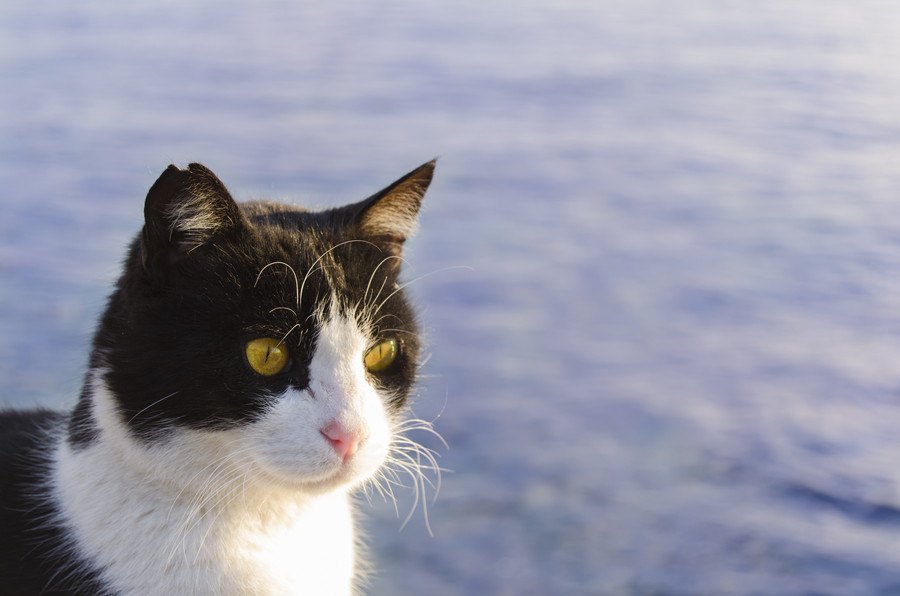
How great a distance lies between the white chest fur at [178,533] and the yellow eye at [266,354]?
267 millimetres

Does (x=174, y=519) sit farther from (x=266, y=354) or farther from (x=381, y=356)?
(x=381, y=356)

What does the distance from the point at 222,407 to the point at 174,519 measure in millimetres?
283

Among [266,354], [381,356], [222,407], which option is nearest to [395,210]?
[381,356]

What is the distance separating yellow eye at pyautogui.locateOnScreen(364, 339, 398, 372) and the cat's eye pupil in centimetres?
21

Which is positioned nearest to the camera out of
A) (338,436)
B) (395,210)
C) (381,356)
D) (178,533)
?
(338,436)

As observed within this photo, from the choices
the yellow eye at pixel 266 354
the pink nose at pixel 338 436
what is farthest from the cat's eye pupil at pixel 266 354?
the pink nose at pixel 338 436

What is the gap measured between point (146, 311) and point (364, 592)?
3.58 ft

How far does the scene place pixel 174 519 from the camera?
7.64 ft

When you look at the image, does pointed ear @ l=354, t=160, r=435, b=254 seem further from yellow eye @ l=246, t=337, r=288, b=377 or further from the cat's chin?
the cat's chin

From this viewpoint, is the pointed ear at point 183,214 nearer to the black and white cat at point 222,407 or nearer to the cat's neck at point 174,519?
the black and white cat at point 222,407

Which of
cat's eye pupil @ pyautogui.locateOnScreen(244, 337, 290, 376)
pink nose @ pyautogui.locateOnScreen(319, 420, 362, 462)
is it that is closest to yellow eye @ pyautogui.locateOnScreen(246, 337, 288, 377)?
cat's eye pupil @ pyautogui.locateOnScreen(244, 337, 290, 376)

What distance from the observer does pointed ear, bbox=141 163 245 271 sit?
2115 mm

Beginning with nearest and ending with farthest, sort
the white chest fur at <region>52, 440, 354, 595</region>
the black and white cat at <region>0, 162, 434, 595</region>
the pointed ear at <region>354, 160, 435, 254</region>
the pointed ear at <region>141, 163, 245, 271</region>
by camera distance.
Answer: the pointed ear at <region>141, 163, 245, 271</region>
the black and white cat at <region>0, 162, 434, 595</region>
the white chest fur at <region>52, 440, 354, 595</region>
the pointed ear at <region>354, 160, 435, 254</region>

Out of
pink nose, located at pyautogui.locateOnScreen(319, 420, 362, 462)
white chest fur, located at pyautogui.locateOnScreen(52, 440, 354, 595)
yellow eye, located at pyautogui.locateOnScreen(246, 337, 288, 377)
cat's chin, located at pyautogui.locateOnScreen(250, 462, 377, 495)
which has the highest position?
yellow eye, located at pyautogui.locateOnScreen(246, 337, 288, 377)
